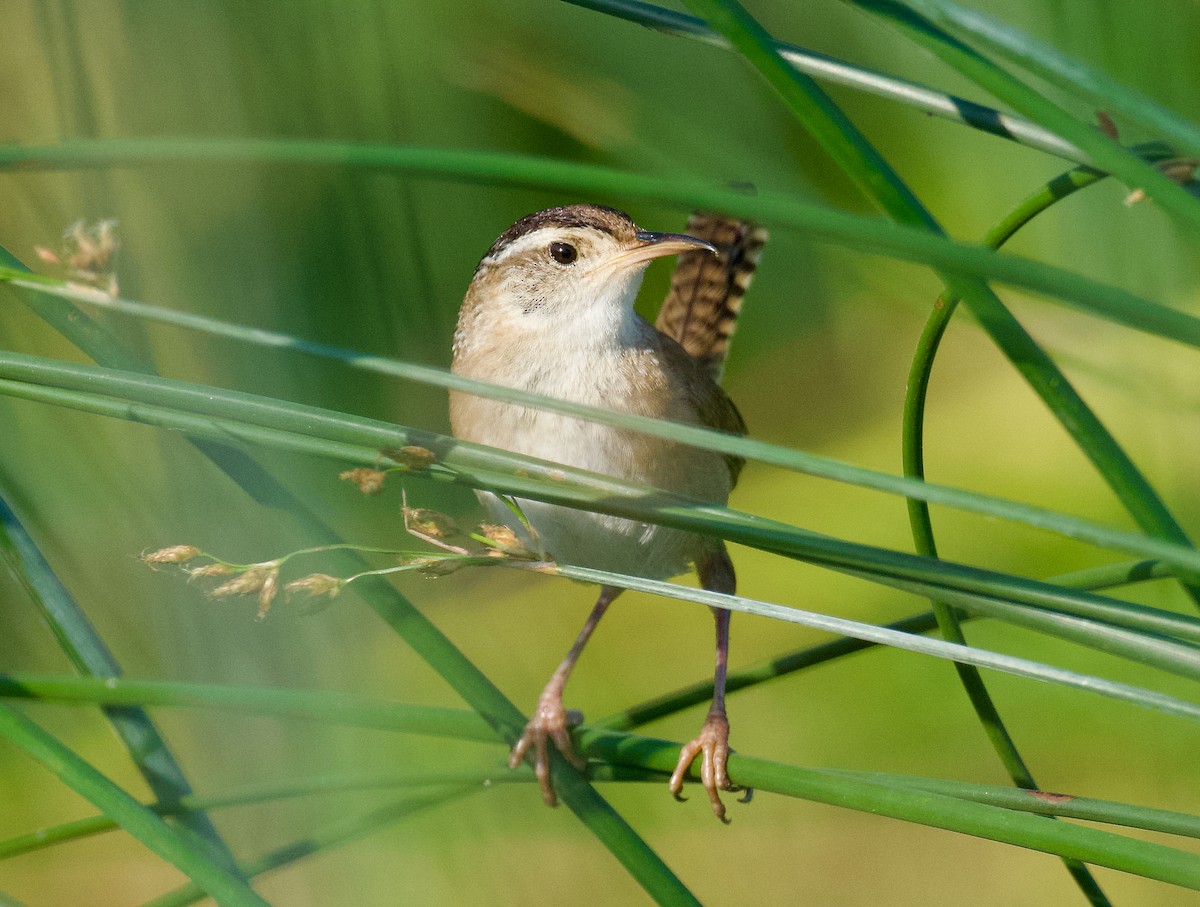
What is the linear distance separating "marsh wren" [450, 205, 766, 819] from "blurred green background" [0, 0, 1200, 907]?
21 cm

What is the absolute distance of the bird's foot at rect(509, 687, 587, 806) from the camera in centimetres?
176

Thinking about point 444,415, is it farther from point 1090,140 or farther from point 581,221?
point 1090,140

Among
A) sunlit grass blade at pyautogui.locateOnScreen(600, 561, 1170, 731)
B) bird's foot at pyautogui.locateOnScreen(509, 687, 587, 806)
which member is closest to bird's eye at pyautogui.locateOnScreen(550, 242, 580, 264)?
bird's foot at pyautogui.locateOnScreen(509, 687, 587, 806)

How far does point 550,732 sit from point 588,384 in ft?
2.27

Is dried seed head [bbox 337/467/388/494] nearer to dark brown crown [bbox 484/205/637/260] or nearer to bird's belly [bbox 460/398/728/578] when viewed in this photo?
bird's belly [bbox 460/398/728/578]

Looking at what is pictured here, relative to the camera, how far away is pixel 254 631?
2188 mm

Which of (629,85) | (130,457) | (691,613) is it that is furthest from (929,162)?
(130,457)

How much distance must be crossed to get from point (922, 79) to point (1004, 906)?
90.1 inches

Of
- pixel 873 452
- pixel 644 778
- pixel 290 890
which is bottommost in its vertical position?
pixel 290 890

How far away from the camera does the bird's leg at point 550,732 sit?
178cm

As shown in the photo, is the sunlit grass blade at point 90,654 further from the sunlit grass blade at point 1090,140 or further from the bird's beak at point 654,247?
the bird's beak at point 654,247

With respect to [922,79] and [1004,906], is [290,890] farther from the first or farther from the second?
[922,79]

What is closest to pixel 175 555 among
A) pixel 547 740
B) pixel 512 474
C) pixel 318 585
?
pixel 318 585

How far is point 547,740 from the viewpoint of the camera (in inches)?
86.2
